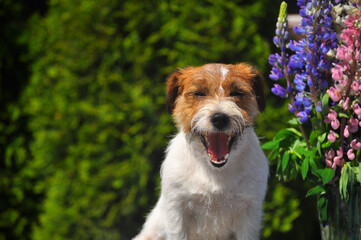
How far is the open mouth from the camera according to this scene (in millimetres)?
2625

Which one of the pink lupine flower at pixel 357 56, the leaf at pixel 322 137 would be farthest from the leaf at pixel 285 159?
the pink lupine flower at pixel 357 56

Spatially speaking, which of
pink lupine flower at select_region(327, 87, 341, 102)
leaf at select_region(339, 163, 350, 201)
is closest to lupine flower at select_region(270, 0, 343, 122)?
pink lupine flower at select_region(327, 87, 341, 102)

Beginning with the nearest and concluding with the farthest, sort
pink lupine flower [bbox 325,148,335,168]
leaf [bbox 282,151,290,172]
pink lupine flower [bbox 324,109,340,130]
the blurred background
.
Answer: pink lupine flower [bbox 324,109,340,130] → pink lupine flower [bbox 325,148,335,168] → leaf [bbox 282,151,290,172] → the blurred background

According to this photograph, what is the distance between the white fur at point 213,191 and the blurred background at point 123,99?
3.93 ft

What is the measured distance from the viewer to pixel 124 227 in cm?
421

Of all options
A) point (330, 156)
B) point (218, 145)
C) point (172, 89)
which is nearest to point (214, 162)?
point (218, 145)

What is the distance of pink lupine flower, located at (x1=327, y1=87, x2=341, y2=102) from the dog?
0.38 meters

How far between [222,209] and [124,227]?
5.36 feet

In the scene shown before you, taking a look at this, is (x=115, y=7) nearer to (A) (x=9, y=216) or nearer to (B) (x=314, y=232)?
(A) (x=9, y=216)

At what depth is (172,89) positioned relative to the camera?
2.91m

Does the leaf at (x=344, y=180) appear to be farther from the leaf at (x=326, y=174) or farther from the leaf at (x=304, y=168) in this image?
the leaf at (x=304, y=168)

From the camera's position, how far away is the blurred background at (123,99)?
4023 mm

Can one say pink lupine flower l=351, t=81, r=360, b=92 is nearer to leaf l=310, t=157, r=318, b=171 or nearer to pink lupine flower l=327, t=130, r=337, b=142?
pink lupine flower l=327, t=130, r=337, b=142

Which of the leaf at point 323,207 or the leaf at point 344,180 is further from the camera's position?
the leaf at point 323,207
